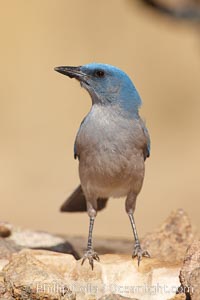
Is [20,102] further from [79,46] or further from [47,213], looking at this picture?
[47,213]

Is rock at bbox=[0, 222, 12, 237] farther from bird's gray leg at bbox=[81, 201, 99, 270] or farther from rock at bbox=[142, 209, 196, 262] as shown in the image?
rock at bbox=[142, 209, 196, 262]

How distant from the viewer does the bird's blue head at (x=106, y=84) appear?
7.34 m

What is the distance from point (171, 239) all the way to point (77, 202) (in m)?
1.15

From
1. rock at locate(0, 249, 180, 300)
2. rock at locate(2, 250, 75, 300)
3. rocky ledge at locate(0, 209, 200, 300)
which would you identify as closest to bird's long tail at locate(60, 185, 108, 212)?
rocky ledge at locate(0, 209, 200, 300)

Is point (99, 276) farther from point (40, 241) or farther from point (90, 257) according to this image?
point (40, 241)

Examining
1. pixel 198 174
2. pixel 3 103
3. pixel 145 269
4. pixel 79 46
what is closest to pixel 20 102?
pixel 3 103

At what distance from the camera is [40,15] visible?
21.1 metres

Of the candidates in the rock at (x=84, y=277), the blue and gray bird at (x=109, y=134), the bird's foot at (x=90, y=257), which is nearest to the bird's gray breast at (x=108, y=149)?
the blue and gray bird at (x=109, y=134)

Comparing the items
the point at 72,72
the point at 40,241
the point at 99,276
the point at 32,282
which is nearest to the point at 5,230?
the point at 40,241

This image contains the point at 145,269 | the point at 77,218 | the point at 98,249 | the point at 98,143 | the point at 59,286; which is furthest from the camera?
the point at 77,218

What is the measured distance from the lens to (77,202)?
27.0ft

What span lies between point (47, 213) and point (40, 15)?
7.63 m

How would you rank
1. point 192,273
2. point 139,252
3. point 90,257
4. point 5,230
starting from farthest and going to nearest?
point 5,230, point 139,252, point 90,257, point 192,273

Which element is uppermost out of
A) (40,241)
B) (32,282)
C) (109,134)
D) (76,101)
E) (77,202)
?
(76,101)
